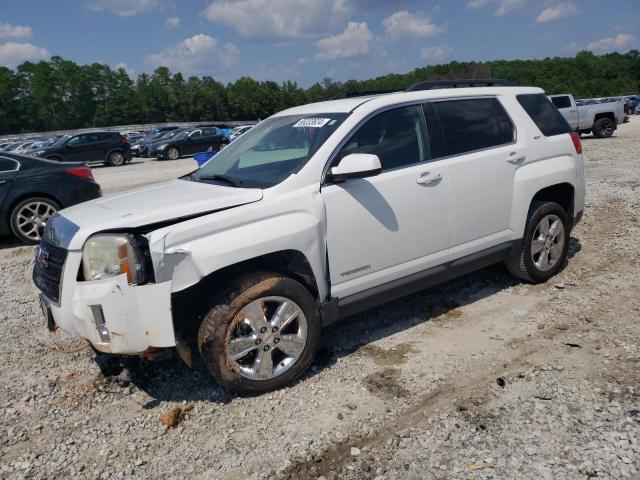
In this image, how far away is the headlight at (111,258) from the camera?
3.08 meters

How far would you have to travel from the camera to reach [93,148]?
24.3 meters

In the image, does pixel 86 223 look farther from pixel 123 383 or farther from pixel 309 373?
pixel 309 373

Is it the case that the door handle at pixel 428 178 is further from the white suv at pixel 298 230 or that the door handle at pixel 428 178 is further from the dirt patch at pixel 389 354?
the dirt patch at pixel 389 354

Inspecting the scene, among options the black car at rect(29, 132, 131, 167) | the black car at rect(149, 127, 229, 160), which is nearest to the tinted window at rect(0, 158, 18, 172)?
the black car at rect(29, 132, 131, 167)

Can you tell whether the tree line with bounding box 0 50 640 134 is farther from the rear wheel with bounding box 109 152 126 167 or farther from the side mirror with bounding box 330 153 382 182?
the side mirror with bounding box 330 153 382 182

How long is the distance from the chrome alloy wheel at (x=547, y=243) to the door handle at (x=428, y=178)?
1.47m

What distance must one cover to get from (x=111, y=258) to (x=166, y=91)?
11272 cm

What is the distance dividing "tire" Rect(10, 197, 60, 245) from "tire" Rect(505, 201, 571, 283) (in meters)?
6.73

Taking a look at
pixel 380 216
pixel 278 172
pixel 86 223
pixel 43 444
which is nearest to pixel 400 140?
pixel 380 216

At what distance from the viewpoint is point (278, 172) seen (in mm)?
3773

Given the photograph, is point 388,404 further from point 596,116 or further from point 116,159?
point 116,159

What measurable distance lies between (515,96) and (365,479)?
3.83 meters

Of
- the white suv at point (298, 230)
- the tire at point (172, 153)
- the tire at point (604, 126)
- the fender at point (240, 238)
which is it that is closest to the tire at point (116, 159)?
the tire at point (172, 153)

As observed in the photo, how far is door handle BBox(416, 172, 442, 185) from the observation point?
13.4 feet
